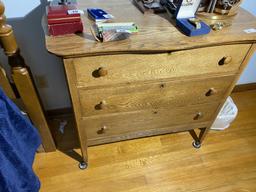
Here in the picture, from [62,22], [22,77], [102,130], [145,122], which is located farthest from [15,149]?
[145,122]

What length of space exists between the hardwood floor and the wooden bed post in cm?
29

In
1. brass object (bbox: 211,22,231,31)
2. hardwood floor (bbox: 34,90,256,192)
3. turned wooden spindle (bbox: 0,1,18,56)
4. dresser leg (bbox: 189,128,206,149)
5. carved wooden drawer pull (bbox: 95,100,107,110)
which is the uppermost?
brass object (bbox: 211,22,231,31)

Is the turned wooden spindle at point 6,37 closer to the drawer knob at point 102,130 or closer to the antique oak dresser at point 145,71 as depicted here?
the antique oak dresser at point 145,71

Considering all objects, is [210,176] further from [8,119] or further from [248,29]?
[8,119]

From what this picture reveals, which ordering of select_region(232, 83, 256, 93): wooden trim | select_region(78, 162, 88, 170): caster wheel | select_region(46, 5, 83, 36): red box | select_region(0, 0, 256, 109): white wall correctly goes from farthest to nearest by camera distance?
select_region(232, 83, 256, 93): wooden trim, select_region(78, 162, 88, 170): caster wheel, select_region(0, 0, 256, 109): white wall, select_region(46, 5, 83, 36): red box

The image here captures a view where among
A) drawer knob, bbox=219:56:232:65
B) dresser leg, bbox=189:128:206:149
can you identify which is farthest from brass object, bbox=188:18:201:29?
dresser leg, bbox=189:128:206:149

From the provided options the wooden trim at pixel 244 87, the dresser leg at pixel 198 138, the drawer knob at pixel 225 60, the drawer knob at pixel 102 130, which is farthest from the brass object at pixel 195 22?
the wooden trim at pixel 244 87

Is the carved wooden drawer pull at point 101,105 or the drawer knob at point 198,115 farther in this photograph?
the drawer knob at point 198,115

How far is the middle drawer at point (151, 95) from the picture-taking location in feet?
3.29

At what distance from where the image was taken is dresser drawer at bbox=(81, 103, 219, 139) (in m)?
1.16

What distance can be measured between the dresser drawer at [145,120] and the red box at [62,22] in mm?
453

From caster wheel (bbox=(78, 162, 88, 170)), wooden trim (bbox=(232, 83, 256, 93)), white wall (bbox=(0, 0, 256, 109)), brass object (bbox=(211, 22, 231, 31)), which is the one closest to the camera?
brass object (bbox=(211, 22, 231, 31))

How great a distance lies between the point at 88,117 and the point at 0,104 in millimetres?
394

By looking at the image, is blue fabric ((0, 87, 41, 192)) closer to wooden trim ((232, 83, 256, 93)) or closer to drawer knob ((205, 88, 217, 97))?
drawer knob ((205, 88, 217, 97))
